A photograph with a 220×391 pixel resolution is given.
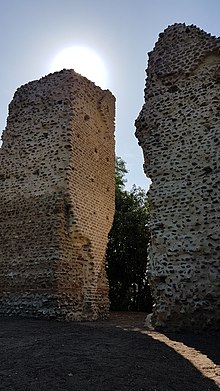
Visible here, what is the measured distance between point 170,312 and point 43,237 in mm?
4268

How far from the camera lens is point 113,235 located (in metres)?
17.2

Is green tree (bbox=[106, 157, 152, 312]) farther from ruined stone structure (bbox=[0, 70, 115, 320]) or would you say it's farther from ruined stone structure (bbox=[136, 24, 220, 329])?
ruined stone structure (bbox=[136, 24, 220, 329])

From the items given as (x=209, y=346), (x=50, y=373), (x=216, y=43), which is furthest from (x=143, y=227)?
(x=50, y=373)

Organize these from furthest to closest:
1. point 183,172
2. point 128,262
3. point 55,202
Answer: point 128,262 → point 55,202 → point 183,172

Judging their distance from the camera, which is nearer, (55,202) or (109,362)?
(109,362)

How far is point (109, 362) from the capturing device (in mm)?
4297

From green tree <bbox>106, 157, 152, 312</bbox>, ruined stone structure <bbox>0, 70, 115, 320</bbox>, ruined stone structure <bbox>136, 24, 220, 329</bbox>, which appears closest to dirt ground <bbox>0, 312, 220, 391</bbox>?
ruined stone structure <bbox>136, 24, 220, 329</bbox>

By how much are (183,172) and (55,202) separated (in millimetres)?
3842

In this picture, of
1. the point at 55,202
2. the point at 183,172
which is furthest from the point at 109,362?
the point at 55,202

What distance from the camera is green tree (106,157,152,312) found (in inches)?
656

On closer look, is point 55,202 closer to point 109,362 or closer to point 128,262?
point 109,362

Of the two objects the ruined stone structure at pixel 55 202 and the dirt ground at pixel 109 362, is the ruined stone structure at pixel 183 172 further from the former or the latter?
the ruined stone structure at pixel 55 202

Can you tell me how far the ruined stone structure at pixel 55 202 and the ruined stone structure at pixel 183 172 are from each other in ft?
9.38

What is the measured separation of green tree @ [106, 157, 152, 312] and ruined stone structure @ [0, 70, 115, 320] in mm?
4544
